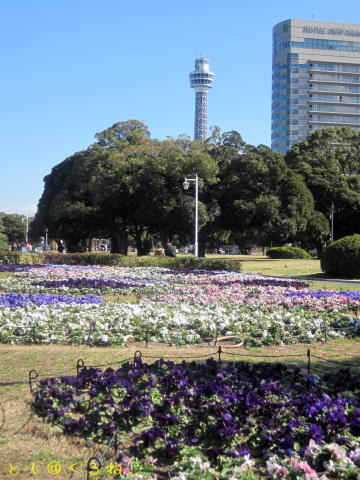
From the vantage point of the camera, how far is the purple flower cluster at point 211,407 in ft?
14.0

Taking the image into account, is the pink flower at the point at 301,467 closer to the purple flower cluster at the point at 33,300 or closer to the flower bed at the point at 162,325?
the flower bed at the point at 162,325

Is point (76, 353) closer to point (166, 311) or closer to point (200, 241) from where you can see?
point (166, 311)

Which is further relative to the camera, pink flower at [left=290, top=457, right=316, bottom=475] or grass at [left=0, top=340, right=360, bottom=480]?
grass at [left=0, top=340, right=360, bottom=480]

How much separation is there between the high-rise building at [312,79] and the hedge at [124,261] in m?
95.6

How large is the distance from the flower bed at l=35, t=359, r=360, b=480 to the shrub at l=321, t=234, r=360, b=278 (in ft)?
56.9

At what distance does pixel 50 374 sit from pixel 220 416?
232 centimetres

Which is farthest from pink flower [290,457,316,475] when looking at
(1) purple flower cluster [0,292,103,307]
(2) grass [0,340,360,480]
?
(1) purple flower cluster [0,292,103,307]

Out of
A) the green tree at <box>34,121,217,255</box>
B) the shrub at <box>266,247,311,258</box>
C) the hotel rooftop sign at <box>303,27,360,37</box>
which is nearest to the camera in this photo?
the green tree at <box>34,121,217,255</box>

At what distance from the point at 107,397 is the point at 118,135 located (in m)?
41.6

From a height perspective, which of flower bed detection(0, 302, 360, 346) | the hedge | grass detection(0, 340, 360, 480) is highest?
the hedge

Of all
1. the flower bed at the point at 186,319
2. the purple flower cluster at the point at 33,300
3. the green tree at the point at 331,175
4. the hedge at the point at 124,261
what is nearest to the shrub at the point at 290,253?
the green tree at the point at 331,175

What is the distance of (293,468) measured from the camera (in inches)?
148

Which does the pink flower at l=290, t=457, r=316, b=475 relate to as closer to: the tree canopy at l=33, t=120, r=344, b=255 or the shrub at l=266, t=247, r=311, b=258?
the tree canopy at l=33, t=120, r=344, b=255

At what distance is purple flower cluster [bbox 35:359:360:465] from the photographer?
14.0 feet
